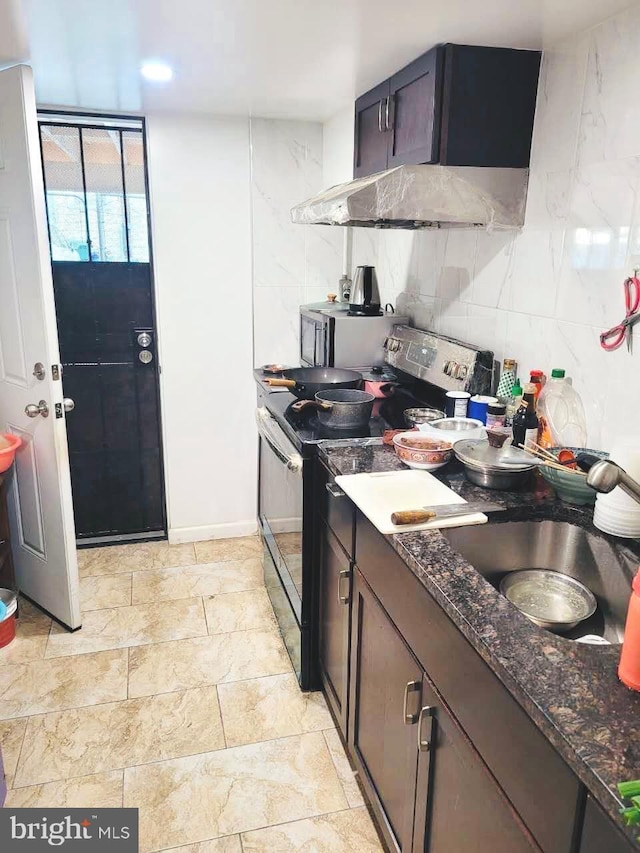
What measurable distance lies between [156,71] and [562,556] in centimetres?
206

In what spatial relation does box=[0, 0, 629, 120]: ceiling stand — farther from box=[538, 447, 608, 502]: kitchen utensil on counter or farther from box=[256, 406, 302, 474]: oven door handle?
box=[256, 406, 302, 474]: oven door handle

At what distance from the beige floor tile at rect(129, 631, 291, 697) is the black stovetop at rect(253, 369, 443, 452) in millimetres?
935

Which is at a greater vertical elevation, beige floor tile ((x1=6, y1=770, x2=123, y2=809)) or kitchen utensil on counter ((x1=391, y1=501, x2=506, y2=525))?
kitchen utensil on counter ((x1=391, y1=501, x2=506, y2=525))

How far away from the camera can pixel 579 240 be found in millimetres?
1659

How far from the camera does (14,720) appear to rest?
2.07m

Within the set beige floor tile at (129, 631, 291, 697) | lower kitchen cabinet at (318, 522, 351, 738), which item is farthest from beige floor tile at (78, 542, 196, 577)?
lower kitchen cabinet at (318, 522, 351, 738)

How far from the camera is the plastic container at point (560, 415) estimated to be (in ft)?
5.56

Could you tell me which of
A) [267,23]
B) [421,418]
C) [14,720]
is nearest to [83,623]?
[14,720]

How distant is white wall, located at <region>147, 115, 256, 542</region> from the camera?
296cm

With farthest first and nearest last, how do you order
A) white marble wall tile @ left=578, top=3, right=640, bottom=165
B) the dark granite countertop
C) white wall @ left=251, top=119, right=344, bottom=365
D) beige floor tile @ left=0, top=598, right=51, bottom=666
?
white wall @ left=251, top=119, right=344, bottom=365 → beige floor tile @ left=0, top=598, right=51, bottom=666 → white marble wall tile @ left=578, top=3, right=640, bottom=165 → the dark granite countertop

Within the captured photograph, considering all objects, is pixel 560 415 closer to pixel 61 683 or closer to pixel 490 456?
pixel 490 456

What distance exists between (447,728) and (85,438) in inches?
103

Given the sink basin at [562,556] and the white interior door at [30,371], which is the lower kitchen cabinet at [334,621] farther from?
the white interior door at [30,371]

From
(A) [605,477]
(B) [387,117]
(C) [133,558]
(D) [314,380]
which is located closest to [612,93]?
(B) [387,117]
